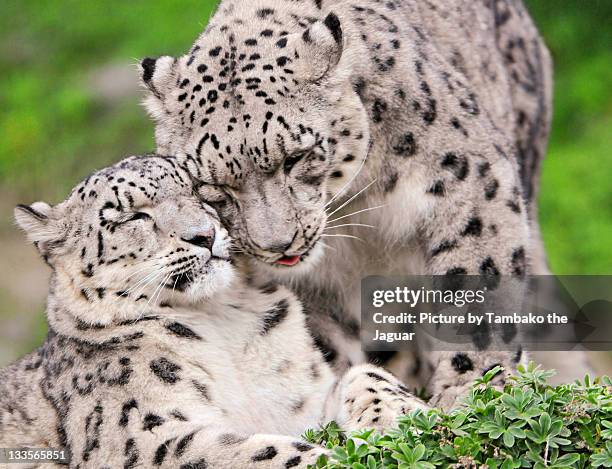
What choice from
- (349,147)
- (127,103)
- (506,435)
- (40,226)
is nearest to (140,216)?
(40,226)

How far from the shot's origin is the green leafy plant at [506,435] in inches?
183

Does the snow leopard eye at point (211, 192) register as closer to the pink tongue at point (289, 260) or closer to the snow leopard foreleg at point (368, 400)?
the pink tongue at point (289, 260)

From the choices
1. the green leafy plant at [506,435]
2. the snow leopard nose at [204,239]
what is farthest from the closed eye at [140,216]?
the green leafy plant at [506,435]

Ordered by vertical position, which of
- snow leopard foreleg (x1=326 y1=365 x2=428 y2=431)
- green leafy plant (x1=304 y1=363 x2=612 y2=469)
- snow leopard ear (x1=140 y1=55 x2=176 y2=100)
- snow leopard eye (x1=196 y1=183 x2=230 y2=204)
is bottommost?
green leafy plant (x1=304 y1=363 x2=612 y2=469)

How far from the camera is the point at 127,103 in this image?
14055 millimetres

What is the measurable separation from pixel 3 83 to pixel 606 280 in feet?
29.6

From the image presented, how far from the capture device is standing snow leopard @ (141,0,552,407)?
5.77 m

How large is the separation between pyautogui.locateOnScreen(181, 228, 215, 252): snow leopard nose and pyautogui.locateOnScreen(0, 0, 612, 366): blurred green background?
6.28 metres

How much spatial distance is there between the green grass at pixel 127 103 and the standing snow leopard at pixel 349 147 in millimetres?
4796

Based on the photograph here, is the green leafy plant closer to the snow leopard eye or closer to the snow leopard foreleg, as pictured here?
the snow leopard foreleg

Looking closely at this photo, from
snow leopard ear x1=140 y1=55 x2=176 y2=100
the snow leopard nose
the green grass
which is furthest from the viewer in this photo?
the green grass

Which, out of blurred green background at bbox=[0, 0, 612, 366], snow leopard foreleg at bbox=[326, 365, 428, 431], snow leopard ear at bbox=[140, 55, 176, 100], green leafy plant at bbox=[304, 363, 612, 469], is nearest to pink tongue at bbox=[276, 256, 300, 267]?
snow leopard foreleg at bbox=[326, 365, 428, 431]

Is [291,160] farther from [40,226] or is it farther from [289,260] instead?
[40,226]

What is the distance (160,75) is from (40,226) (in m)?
0.94
